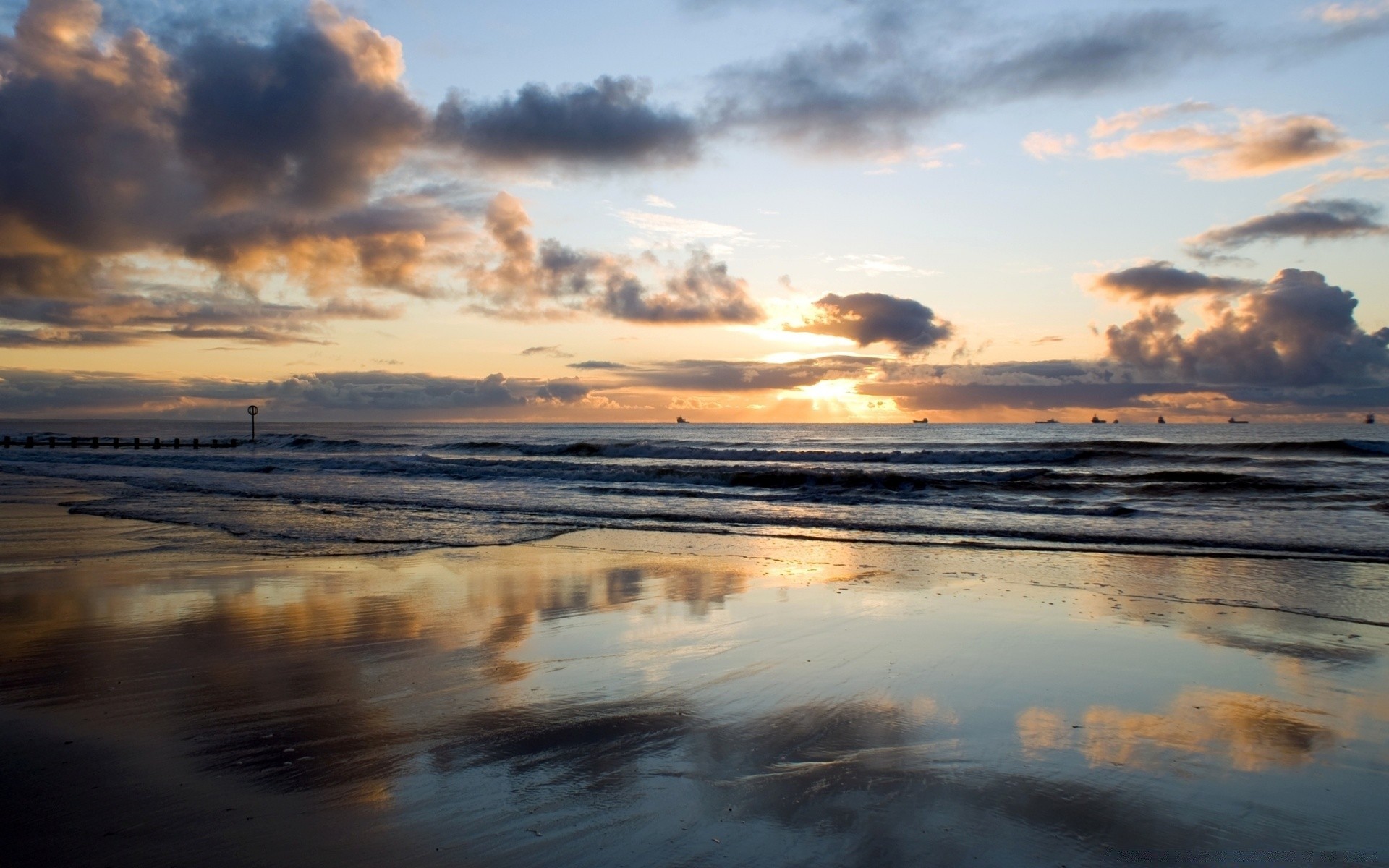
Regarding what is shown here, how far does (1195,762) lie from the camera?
4.31 meters

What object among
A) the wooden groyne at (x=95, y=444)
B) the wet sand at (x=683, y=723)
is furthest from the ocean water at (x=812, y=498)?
the wooden groyne at (x=95, y=444)

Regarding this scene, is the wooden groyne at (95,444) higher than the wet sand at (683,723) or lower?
higher

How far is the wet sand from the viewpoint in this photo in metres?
3.39

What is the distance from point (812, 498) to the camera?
23.9 meters

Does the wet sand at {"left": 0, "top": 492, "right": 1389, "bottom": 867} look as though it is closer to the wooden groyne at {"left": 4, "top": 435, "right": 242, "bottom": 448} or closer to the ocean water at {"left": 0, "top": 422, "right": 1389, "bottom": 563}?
the ocean water at {"left": 0, "top": 422, "right": 1389, "bottom": 563}

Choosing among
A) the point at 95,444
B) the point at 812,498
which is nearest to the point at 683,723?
the point at 812,498

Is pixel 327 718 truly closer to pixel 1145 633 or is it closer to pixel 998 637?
pixel 998 637

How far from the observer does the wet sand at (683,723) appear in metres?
3.39

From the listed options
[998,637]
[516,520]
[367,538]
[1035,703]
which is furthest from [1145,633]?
[516,520]

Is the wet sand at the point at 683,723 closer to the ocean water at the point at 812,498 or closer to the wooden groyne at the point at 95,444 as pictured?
the ocean water at the point at 812,498

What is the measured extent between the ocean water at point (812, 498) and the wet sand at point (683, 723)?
17.8 feet

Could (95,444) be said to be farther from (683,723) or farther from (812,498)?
(683,723)

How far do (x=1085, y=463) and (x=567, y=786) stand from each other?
3880 centimetres

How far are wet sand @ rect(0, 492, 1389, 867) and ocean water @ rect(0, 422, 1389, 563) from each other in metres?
5.42
